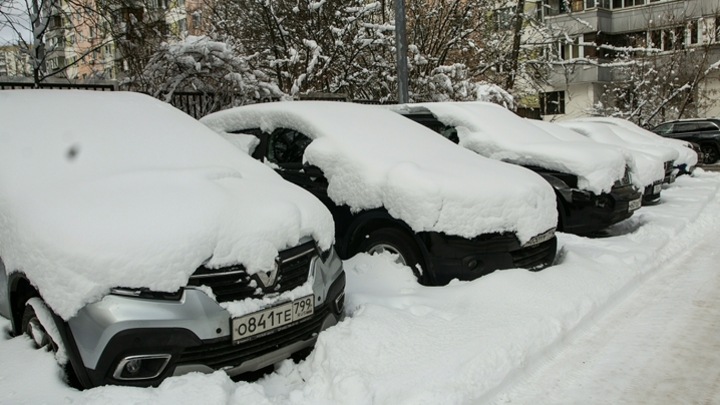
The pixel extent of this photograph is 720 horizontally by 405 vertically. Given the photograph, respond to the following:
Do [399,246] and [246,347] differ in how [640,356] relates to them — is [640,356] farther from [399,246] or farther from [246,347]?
[246,347]

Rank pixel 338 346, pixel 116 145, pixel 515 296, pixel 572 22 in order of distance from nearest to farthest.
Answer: pixel 338 346, pixel 116 145, pixel 515 296, pixel 572 22

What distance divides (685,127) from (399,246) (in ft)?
59.3

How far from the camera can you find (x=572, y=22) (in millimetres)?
32125

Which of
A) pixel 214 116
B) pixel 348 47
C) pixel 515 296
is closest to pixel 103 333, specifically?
pixel 515 296

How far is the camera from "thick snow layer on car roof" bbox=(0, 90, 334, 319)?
2.64 meters

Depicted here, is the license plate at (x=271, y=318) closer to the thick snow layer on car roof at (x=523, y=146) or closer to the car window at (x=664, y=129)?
the thick snow layer on car roof at (x=523, y=146)

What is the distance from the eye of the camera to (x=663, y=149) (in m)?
10.8

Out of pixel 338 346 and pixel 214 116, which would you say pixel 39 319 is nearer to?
pixel 338 346

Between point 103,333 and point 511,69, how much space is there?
16.6m

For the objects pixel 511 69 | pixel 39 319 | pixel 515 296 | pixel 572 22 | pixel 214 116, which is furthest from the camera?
pixel 572 22

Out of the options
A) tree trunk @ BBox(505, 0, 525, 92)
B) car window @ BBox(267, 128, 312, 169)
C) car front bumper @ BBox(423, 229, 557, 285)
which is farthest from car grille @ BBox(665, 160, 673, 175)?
car window @ BBox(267, 128, 312, 169)

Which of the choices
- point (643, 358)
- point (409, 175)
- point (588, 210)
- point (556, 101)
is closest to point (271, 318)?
point (409, 175)

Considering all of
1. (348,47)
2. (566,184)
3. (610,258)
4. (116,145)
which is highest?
(348,47)

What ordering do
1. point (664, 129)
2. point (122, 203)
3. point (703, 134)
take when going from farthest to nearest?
point (664, 129), point (703, 134), point (122, 203)
